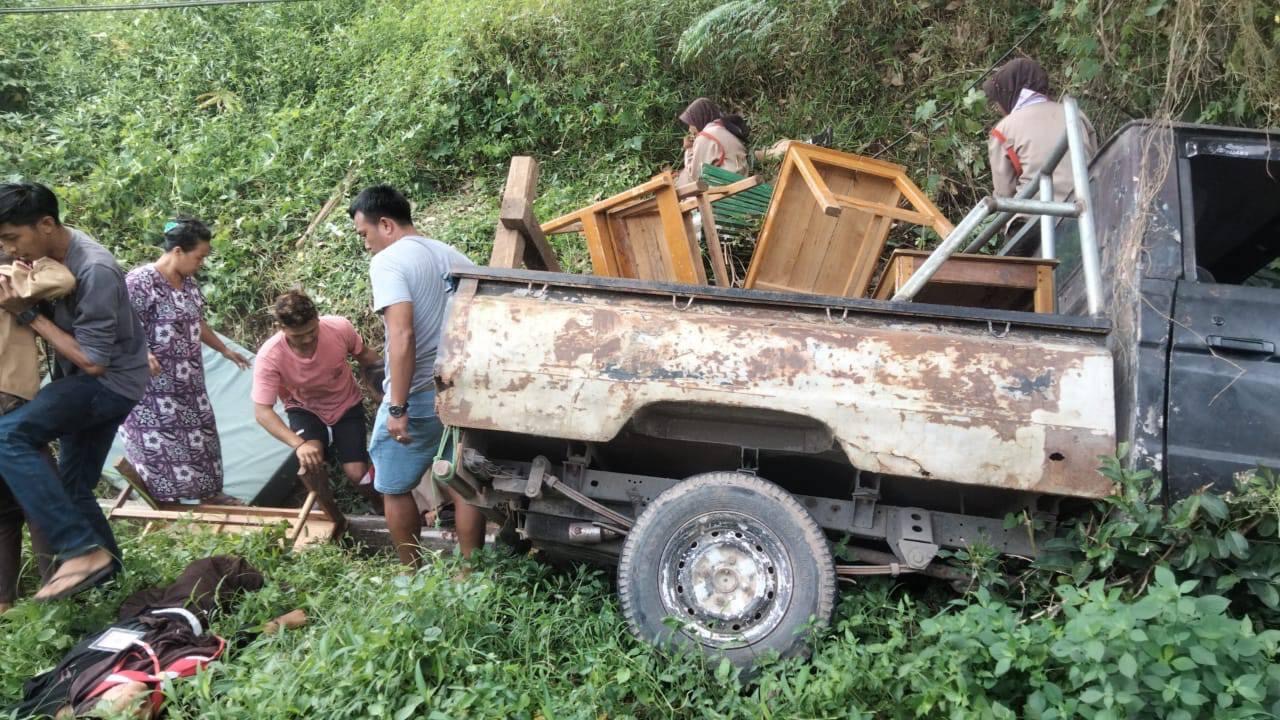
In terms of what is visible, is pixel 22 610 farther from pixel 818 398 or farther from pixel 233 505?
pixel 818 398

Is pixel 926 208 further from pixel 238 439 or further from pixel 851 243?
pixel 238 439

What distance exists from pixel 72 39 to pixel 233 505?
7.70 meters

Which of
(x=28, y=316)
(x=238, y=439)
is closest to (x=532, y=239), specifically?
(x=28, y=316)

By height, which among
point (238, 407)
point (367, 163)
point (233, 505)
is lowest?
point (233, 505)

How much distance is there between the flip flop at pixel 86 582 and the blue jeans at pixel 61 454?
0.32 ft

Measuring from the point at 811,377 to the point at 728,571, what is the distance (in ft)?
2.32

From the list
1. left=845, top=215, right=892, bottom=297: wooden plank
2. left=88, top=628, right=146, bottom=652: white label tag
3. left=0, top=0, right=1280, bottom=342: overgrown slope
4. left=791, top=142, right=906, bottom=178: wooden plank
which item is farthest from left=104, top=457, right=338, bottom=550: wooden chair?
left=791, top=142, right=906, bottom=178: wooden plank

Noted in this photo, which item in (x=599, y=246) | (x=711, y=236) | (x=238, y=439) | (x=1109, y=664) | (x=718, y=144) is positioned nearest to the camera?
(x=1109, y=664)

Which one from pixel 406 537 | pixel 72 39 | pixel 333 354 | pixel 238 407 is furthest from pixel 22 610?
pixel 72 39

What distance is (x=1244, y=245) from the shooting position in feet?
14.2

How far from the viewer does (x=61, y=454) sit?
4230mm

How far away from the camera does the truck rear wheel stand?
10.1ft

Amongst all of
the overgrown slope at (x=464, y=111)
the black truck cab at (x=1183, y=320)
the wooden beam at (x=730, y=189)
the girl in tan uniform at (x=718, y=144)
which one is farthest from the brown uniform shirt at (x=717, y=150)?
the black truck cab at (x=1183, y=320)

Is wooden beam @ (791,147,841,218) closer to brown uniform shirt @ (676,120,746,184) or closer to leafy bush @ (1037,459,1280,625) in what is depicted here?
leafy bush @ (1037,459,1280,625)
